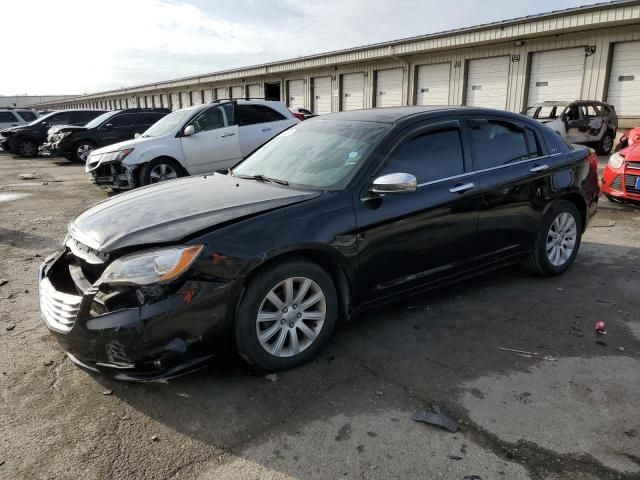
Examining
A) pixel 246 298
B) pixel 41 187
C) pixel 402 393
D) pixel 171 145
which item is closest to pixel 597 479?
pixel 402 393

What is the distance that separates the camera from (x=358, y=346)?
11.6 ft

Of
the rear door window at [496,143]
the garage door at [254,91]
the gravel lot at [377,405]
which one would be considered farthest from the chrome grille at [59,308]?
the garage door at [254,91]

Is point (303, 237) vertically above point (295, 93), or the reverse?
point (295, 93)

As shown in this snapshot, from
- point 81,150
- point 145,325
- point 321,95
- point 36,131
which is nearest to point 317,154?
point 145,325

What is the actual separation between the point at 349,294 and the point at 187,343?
3.72 ft

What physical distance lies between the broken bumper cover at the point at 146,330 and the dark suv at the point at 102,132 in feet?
47.0

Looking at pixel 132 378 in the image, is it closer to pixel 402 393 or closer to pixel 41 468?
pixel 41 468

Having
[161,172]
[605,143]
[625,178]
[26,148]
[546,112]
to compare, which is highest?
[546,112]

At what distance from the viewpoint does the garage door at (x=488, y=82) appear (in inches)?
758

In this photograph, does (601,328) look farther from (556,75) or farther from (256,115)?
(556,75)

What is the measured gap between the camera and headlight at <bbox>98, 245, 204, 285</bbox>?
2723mm

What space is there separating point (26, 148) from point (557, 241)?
21109 mm

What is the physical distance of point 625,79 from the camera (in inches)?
634

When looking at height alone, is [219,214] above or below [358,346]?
above
